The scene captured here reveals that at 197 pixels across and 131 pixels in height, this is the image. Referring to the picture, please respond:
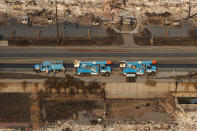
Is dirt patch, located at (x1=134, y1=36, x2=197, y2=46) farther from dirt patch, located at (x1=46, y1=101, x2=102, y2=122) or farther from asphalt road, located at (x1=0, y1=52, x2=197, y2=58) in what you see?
dirt patch, located at (x1=46, y1=101, x2=102, y2=122)

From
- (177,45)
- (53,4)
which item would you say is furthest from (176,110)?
(53,4)

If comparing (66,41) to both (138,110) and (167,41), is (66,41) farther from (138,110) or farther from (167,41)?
(138,110)

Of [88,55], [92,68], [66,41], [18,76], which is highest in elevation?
[66,41]

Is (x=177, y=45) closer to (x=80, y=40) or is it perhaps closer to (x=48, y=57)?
(x=80, y=40)

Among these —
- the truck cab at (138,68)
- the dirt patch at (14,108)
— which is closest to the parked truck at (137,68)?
the truck cab at (138,68)

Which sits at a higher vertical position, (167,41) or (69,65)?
(167,41)

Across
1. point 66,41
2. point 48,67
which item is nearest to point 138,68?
point 48,67
